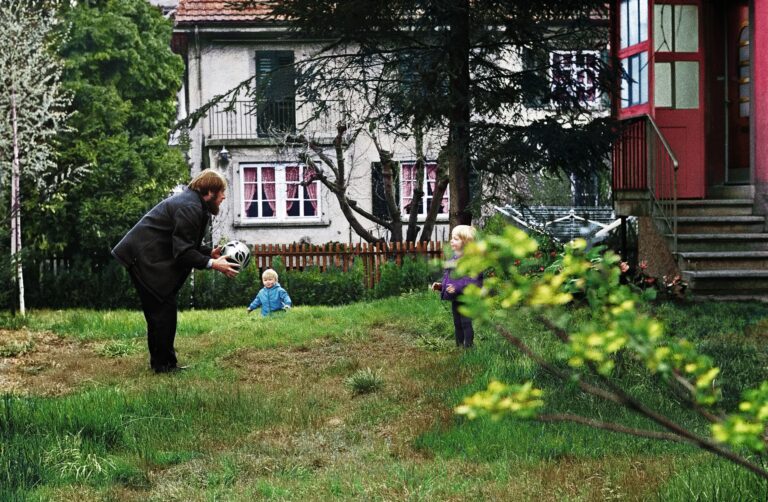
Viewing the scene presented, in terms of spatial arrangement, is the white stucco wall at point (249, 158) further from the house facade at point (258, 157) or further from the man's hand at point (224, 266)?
the man's hand at point (224, 266)

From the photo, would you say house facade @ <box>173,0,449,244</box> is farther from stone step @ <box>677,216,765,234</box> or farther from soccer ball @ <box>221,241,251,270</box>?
soccer ball @ <box>221,241,251,270</box>

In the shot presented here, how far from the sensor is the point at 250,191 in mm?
26844

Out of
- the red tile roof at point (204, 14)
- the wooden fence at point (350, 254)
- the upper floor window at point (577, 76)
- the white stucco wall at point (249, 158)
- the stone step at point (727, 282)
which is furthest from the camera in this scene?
the white stucco wall at point (249, 158)

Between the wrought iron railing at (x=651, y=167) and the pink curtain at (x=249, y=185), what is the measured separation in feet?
47.3

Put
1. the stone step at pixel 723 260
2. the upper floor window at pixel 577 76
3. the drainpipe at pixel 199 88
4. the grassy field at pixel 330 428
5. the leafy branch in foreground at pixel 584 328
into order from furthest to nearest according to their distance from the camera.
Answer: the drainpipe at pixel 199 88 → the stone step at pixel 723 260 → the upper floor window at pixel 577 76 → the grassy field at pixel 330 428 → the leafy branch in foreground at pixel 584 328

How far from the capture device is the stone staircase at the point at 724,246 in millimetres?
12242

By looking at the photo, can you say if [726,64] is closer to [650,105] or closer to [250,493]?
[650,105]

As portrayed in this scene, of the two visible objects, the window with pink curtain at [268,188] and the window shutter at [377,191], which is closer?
the window shutter at [377,191]

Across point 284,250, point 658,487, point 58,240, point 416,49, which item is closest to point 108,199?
point 58,240

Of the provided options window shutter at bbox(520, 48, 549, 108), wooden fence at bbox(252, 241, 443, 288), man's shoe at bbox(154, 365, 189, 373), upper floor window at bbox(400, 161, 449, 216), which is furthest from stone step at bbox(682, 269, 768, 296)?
upper floor window at bbox(400, 161, 449, 216)

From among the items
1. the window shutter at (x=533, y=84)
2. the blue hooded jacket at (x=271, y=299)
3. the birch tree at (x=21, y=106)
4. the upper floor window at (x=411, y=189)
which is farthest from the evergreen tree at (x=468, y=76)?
the upper floor window at (x=411, y=189)

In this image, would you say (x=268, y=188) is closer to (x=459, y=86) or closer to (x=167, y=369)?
(x=459, y=86)

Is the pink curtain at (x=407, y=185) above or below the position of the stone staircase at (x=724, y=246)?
above

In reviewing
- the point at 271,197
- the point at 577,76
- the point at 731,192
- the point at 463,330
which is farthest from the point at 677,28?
the point at 271,197
